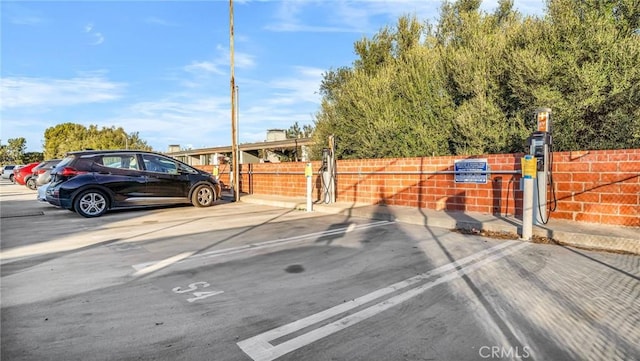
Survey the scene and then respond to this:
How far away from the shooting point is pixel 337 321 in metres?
2.98

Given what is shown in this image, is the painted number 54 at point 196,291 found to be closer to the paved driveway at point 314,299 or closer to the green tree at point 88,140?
the paved driveway at point 314,299

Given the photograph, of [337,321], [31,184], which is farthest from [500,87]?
[31,184]

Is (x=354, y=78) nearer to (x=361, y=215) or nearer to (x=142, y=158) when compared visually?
(x=361, y=215)

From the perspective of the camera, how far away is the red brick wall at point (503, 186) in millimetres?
6301

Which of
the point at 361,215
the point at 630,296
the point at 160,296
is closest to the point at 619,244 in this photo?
the point at 630,296

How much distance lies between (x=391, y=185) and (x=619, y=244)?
5.39 m

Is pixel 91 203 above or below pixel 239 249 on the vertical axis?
above

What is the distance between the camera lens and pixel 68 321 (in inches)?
119

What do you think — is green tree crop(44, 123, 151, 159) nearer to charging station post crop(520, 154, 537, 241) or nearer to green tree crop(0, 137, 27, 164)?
green tree crop(0, 137, 27, 164)

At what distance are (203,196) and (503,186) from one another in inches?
309

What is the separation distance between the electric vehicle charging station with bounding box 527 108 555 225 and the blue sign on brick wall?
1314 millimetres

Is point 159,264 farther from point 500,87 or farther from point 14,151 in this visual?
point 14,151

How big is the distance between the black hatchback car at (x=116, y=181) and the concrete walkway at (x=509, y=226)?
13.3 ft

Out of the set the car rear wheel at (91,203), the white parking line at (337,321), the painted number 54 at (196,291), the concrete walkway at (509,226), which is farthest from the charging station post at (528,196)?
the car rear wheel at (91,203)
